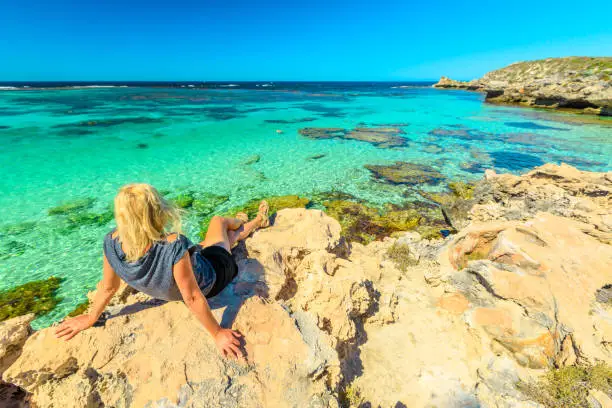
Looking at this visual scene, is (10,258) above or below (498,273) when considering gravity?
below

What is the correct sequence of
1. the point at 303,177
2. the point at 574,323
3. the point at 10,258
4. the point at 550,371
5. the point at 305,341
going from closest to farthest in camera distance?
the point at 305,341, the point at 550,371, the point at 574,323, the point at 10,258, the point at 303,177

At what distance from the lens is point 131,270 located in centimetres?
252

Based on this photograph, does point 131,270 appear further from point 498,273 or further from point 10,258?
point 10,258

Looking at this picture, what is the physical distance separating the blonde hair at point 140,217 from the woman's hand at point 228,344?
0.97 m

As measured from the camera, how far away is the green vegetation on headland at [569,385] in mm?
3035

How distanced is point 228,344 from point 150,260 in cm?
98

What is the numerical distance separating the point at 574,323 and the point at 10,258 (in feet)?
32.7

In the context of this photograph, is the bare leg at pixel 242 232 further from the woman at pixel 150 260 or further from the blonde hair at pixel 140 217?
the blonde hair at pixel 140 217

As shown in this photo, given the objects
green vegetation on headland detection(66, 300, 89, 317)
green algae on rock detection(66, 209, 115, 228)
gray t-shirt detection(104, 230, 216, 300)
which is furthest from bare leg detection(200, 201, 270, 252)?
green algae on rock detection(66, 209, 115, 228)

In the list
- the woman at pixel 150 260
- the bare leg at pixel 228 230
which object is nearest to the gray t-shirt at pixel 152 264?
the woman at pixel 150 260

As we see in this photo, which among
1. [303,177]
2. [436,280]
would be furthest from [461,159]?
[436,280]

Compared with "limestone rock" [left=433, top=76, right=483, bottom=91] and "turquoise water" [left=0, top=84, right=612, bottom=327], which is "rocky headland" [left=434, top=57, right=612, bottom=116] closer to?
"turquoise water" [left=0, top=84, right=612, bottom=327]

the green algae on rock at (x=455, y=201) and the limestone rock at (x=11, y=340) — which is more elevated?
the limestone rock at (x=11, y=340)

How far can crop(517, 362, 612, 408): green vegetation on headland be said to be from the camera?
3035mm
